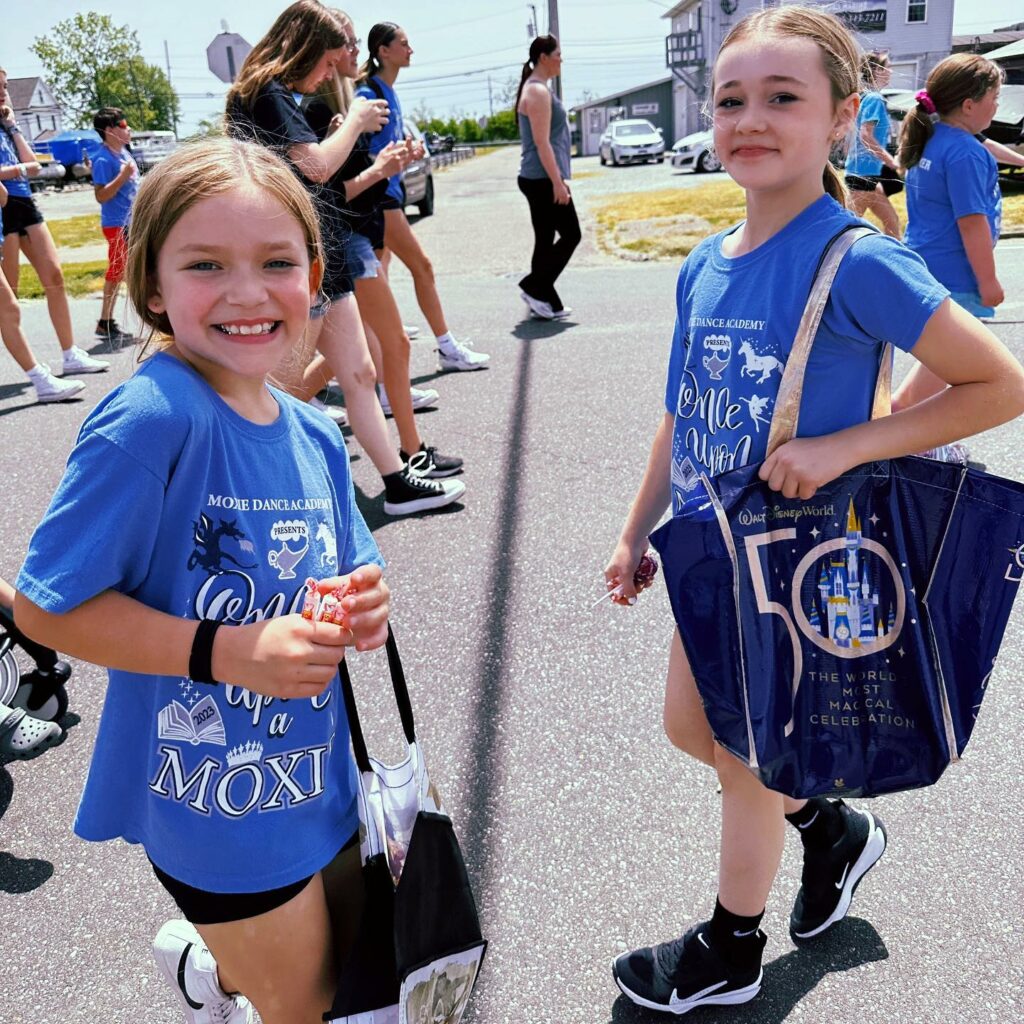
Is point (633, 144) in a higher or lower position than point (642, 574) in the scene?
lower

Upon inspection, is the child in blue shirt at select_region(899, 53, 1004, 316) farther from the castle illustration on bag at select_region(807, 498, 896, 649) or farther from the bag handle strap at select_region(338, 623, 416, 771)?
the bag handle strap at select_region(338, 623, 416, 771)

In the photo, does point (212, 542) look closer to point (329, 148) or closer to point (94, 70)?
point (329, 148)

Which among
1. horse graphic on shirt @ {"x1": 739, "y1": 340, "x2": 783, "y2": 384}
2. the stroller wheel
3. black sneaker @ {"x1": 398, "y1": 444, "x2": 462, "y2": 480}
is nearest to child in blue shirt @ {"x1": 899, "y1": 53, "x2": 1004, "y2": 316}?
black sneaker @ {"x1": 398, "y1": 444, "x2": 462, "y2": 480}

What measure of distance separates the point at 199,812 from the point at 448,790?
130 cm

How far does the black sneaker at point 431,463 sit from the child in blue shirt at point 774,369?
2.60m

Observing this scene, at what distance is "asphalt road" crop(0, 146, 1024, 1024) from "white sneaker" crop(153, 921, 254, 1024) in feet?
0.90

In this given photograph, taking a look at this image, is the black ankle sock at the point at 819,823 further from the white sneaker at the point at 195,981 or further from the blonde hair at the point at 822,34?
the blonde hair at the point at 822,34

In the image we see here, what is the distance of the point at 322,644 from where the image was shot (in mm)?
1269

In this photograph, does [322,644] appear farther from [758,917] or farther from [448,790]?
[448,790]

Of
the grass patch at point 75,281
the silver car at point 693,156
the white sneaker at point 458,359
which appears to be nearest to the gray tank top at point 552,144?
the white sneaker at point 458,359

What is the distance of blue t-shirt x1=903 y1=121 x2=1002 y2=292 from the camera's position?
419 cm

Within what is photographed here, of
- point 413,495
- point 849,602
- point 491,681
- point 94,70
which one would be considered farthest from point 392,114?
point 94,70

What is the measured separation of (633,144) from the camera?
113 ft

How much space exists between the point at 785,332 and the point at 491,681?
5.84 feet
